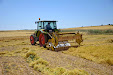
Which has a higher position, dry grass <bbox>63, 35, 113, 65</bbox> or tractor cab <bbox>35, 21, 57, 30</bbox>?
tractor cab <bbox>35, 21, 57, 30</bbox>

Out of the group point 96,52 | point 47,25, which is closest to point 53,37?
point 47,25

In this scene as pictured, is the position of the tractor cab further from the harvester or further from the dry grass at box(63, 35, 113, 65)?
the dry grass at box(63, 35, 113, 65)

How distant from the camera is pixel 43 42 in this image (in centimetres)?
997

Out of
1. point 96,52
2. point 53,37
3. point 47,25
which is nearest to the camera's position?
point 96,52

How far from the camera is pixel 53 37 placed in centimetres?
861

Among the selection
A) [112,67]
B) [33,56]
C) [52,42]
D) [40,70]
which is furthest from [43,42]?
[112,67]

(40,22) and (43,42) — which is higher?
(40,22)

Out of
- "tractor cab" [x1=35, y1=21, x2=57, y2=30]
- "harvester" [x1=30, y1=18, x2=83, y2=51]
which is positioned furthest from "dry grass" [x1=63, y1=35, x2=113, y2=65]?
"tractor cab" [x1=35, y1=21, x2=57, y2=30]

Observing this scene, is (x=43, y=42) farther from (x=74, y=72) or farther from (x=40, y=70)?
(x=74, y=72)

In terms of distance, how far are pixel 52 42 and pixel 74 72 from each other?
15.9 feet

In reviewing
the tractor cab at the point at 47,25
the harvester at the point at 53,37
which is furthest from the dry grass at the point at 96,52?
the tractor cab at the point at 47,25

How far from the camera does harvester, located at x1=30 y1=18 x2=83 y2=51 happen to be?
8.58m

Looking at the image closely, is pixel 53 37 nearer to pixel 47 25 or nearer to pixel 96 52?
pixel 47 25

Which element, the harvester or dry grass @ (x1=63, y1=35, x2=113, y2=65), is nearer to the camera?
dry grass @ (x1=63, y1=35, x2=113, y2=65)
